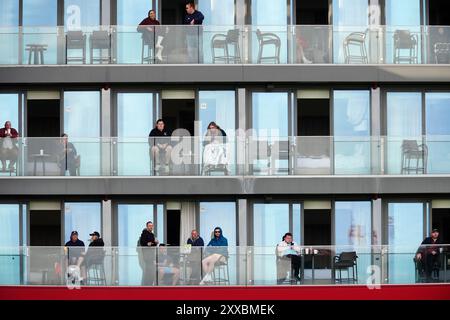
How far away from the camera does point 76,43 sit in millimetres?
37375

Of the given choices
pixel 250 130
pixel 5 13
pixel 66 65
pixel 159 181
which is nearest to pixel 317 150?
pixel 250 130

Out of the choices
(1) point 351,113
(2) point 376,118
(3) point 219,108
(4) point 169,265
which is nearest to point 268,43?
(3) point 219,108

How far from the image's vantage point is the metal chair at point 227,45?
123ft

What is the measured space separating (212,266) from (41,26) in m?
8.31

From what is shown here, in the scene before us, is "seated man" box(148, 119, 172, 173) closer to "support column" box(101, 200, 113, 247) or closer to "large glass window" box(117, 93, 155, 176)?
"large glass window" box(117, 93, 155, 176)

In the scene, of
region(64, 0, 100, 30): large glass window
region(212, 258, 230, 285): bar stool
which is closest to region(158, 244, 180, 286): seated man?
region(212, 258, 230, 285): bar stool

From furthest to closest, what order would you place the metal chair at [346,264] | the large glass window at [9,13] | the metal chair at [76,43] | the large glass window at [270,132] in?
the large glass window at [9,13]
the metal chair at [76,43]
the large glass window at [270,132]
the metal chair at [346,264]

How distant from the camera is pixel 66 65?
3728cm

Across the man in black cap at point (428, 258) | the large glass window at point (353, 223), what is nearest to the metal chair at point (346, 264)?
the man in black cap at point (428, 258)

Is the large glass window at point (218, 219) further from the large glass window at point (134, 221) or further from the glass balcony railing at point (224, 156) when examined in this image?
the glass balcony railing at point (224, 156)

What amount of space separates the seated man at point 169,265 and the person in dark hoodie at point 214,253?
692 mm

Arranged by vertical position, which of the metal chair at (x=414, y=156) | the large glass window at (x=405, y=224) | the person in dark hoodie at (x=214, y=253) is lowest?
the person in dark hoodie at (x=214, y=253)

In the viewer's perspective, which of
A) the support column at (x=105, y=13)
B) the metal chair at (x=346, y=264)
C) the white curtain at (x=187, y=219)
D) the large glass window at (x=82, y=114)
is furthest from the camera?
the support column at (x=105, y=13)
